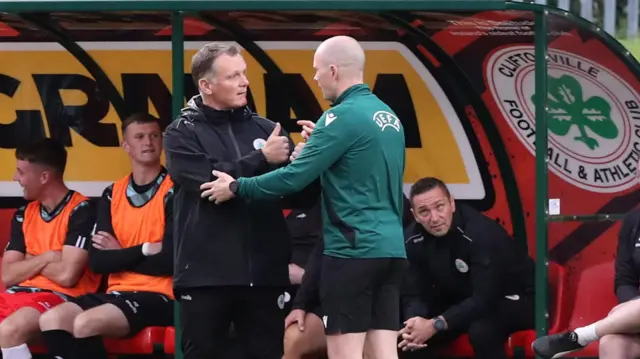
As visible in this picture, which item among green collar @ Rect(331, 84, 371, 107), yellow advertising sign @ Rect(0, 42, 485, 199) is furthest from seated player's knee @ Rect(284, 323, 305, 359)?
green collar @ Rect(331, 84, 371, 107)

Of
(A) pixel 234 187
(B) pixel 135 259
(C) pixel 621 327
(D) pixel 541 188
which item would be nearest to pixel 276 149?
(A) pixel 234 187

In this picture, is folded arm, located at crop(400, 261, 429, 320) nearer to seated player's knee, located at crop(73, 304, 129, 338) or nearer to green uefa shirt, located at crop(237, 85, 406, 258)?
seated player's knee, located at crop(73, 304, 129, 338)

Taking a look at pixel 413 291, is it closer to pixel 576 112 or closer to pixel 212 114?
pixel 576 112

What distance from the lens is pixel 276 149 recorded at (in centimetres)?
488

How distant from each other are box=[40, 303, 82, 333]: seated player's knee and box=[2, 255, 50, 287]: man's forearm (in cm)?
40

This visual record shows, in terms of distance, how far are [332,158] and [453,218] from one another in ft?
5.64

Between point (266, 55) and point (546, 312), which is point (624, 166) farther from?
point (266, 55)

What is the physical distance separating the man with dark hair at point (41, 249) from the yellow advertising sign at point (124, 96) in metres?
0.33

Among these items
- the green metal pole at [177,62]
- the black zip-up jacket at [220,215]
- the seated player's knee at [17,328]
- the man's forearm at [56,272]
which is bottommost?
the seated player's knee at [17,328]

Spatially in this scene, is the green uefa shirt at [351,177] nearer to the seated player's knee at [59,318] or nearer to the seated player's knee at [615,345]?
the seated player's knee at [615,345]

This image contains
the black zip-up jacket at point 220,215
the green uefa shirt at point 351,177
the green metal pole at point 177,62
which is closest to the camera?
the green uefa shirt at point 351,177

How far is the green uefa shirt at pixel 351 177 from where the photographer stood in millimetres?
4691

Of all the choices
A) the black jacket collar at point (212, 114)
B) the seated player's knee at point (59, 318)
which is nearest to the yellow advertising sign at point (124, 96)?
the seated player's knee at point (59, 318)

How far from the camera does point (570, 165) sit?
252 inches
